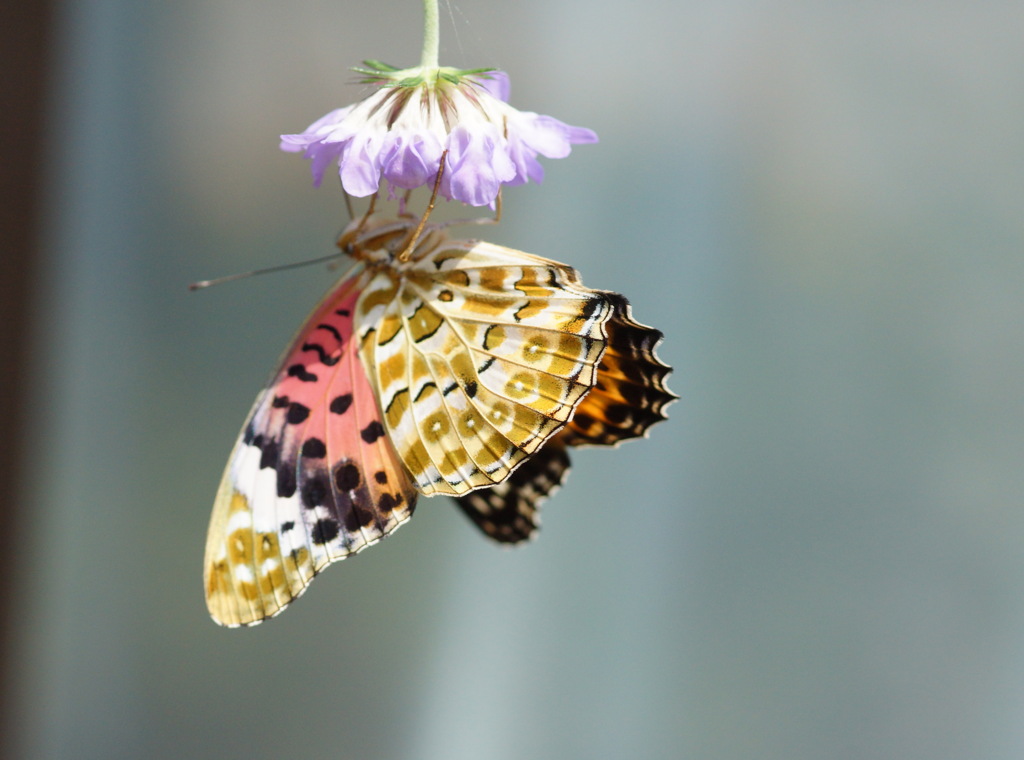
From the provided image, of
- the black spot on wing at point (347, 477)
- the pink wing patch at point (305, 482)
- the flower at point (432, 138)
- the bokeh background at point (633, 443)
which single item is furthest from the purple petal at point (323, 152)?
the bokeh background at point (633, 443)

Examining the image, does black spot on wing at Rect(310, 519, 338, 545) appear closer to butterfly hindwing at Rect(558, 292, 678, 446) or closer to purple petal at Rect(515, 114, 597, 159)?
butterfly hindwing at Rect(558, 292, 678, 446)

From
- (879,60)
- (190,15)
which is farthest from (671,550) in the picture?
(190,15)

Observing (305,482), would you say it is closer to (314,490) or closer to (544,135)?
(314,490)

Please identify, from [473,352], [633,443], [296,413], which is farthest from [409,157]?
[633,443]

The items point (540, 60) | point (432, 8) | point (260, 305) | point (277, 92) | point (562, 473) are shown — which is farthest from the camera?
point (260, 305)

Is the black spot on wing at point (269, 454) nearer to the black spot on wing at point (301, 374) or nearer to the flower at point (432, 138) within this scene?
the black spot on wing at point (301, 374)

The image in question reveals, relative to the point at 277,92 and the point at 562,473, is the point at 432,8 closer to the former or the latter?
the point at 562,473
